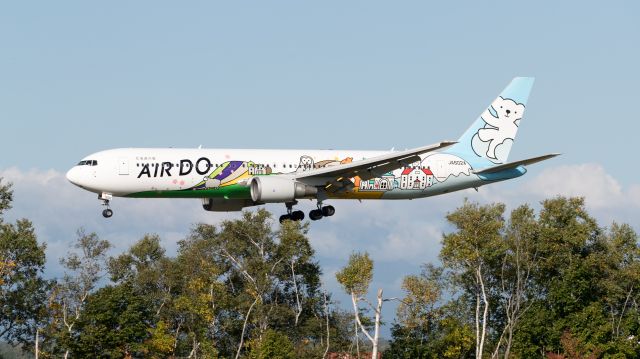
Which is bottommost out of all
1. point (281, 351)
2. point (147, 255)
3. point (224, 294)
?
point (281, 351)

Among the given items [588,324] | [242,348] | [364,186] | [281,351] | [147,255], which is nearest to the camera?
[364,186]

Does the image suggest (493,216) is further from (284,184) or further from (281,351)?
(284,184)

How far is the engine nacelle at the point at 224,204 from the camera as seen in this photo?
76.2 m

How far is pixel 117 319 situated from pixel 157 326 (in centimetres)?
569

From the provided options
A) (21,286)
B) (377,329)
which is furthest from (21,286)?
(377,329)

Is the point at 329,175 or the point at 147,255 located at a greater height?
the point at 147,255

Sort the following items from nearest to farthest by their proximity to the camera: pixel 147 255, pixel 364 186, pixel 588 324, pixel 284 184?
pixel 284 184
pixel 364 186
pixel 588 324
pixel 147 255

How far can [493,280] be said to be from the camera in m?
118

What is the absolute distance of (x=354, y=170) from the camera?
236ft

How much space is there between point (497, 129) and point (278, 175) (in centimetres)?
1901

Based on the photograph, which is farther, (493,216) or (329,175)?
(493,216)

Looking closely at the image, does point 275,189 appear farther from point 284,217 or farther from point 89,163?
point 89,163

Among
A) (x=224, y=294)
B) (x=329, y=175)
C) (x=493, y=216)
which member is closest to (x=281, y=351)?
(x=224, y=294)

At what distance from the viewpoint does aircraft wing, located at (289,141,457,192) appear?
7012 cm
